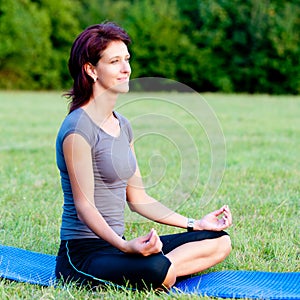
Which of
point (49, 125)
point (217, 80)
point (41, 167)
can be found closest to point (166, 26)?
point (217, 80)

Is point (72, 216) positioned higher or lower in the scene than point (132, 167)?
lower

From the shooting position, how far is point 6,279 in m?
2.72

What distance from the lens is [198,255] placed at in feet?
9.00

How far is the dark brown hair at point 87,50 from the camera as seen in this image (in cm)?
260

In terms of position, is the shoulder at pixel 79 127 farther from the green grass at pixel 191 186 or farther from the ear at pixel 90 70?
the green grass at pixel 191 186

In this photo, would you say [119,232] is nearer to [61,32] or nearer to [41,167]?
[41,167]

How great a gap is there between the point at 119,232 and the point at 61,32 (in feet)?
76.5

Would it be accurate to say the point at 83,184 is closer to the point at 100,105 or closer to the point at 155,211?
the point at 100,105

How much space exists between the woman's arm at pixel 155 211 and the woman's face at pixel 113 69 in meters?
0.38

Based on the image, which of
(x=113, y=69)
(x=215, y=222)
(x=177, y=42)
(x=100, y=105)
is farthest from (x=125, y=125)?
(x=177, y=42)

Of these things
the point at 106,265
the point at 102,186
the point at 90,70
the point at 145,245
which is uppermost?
the point at 90,70

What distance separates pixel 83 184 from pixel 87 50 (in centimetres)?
55

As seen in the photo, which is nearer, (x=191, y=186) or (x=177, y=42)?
(x=191, y=186)

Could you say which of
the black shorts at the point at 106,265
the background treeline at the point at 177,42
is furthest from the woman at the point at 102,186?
the background treeline at the point at 177,42
